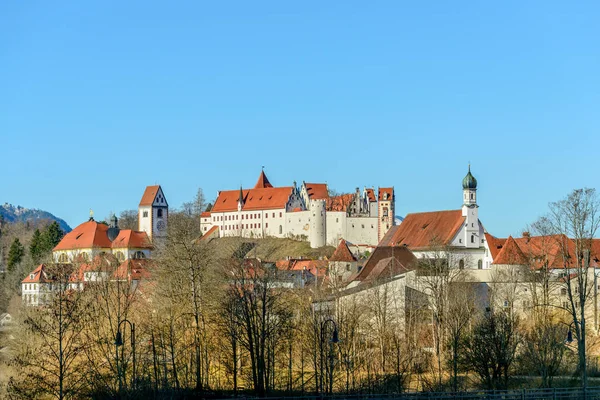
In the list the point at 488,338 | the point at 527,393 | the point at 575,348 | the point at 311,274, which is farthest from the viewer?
the point at 311,274

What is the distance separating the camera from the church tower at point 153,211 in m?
148

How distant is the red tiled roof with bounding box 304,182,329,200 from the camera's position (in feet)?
490

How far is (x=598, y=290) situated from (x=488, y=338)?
31172 millimetres

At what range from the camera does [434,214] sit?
96562 millimetres

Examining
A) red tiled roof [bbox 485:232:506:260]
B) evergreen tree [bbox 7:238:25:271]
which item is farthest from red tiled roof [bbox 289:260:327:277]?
evergreen tree [bbox 7:238:25:271]

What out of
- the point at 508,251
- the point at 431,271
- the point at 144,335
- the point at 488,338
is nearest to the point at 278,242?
the point at 508,251

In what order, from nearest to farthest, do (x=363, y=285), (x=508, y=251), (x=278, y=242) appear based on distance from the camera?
(x=363, y=285) < (x=508, y=251) < (x=278, y=242)

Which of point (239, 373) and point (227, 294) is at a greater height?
point (227, 294)

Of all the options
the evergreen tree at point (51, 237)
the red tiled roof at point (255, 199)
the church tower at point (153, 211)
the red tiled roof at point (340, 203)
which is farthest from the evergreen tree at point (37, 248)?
the red tiled roof at point (340, 203)

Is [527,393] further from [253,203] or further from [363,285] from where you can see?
[253,203]

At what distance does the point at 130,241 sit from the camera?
131 meters

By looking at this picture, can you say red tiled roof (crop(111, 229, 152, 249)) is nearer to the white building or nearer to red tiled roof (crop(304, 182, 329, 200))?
red tiled roof (crop(304, 182, 329, 200))

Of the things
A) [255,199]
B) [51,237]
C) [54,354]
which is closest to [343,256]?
[51,237]

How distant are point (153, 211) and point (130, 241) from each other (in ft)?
60.1
